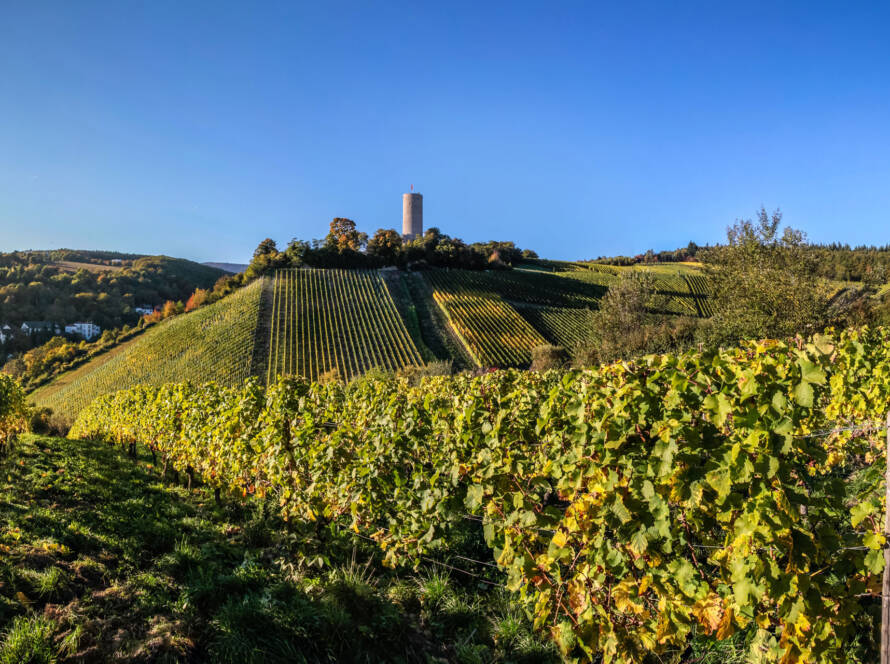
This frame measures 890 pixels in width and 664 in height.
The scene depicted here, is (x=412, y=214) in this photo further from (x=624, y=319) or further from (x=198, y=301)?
(x=624, y=319)

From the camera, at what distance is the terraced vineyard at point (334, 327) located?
130 feet

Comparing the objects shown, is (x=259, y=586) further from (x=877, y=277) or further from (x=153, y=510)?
(x=877, y=277)

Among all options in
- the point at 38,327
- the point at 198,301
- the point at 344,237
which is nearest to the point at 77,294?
the point at 38,327

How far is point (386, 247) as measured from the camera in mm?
66250

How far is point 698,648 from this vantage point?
132 inches

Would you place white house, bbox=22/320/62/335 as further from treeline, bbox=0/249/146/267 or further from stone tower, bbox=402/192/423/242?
stone tower, bbox=402/192/423/242

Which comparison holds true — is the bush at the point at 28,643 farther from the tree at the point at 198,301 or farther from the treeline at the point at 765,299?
the tree at the point at 198,301

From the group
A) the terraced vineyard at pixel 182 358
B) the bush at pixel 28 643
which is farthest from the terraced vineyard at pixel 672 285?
the bush at pixel 28 643

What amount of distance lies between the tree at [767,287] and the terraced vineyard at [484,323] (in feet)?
60.6

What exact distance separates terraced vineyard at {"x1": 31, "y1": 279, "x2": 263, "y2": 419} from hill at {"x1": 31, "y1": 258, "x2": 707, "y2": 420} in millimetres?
143

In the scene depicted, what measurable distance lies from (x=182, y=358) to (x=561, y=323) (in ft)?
126

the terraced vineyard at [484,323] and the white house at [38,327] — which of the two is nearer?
the terraced vineyard at [484,323]

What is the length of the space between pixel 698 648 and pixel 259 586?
11.9 ft

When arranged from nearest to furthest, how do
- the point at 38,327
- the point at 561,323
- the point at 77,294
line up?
the point at 561,323 → the point at 38,327 → the point at 77,294
